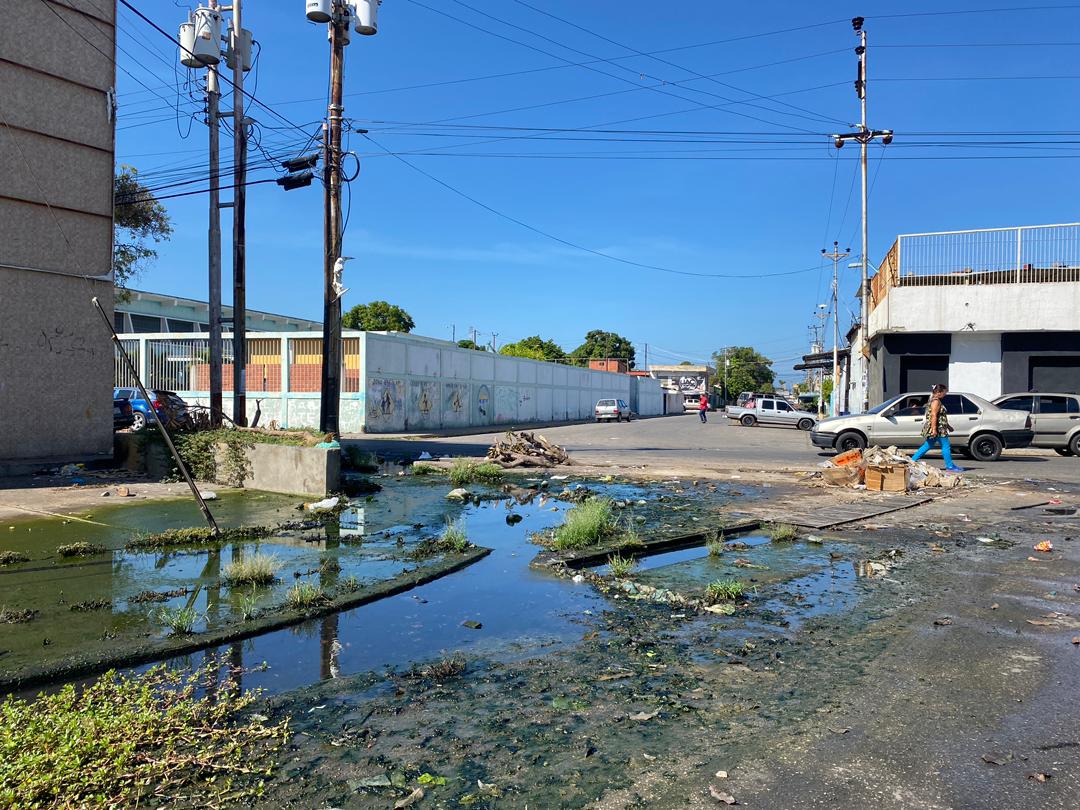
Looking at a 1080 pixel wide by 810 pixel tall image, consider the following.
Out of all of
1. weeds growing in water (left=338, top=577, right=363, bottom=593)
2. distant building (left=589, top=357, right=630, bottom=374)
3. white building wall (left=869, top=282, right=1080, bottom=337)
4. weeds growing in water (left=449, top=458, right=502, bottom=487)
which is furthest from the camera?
distant building (left=589, top=357, right=630, bottom=374)

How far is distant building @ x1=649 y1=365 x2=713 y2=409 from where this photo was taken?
101062 mm

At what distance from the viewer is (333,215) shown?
15.9 metres

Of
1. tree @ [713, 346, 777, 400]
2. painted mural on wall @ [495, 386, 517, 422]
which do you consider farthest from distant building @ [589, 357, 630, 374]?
painted mural on wall @ [495, 386, 517, 422]

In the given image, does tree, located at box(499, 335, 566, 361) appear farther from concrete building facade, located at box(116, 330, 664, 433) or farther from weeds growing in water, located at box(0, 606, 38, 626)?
weeds growing in water, located at box(0, 606, 38, 626)

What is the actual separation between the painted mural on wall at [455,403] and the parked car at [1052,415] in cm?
2292

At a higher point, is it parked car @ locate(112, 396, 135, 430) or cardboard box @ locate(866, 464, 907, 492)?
parked car @ locate(112, 396, 135, 430)

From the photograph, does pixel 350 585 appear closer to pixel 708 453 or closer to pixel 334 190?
pixel 334 190

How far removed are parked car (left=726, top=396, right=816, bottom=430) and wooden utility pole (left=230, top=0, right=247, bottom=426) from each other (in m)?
31.9

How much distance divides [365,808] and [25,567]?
18.9 ft

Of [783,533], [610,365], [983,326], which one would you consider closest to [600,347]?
[610,365]

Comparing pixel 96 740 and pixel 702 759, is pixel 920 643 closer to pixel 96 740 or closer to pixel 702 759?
pixel 702 759

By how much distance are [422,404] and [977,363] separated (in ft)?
73.2

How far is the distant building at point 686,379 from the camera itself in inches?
A: 3979

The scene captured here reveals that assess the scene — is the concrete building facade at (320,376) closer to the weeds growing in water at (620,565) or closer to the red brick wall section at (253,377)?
the red brick wall section at (253,377)
